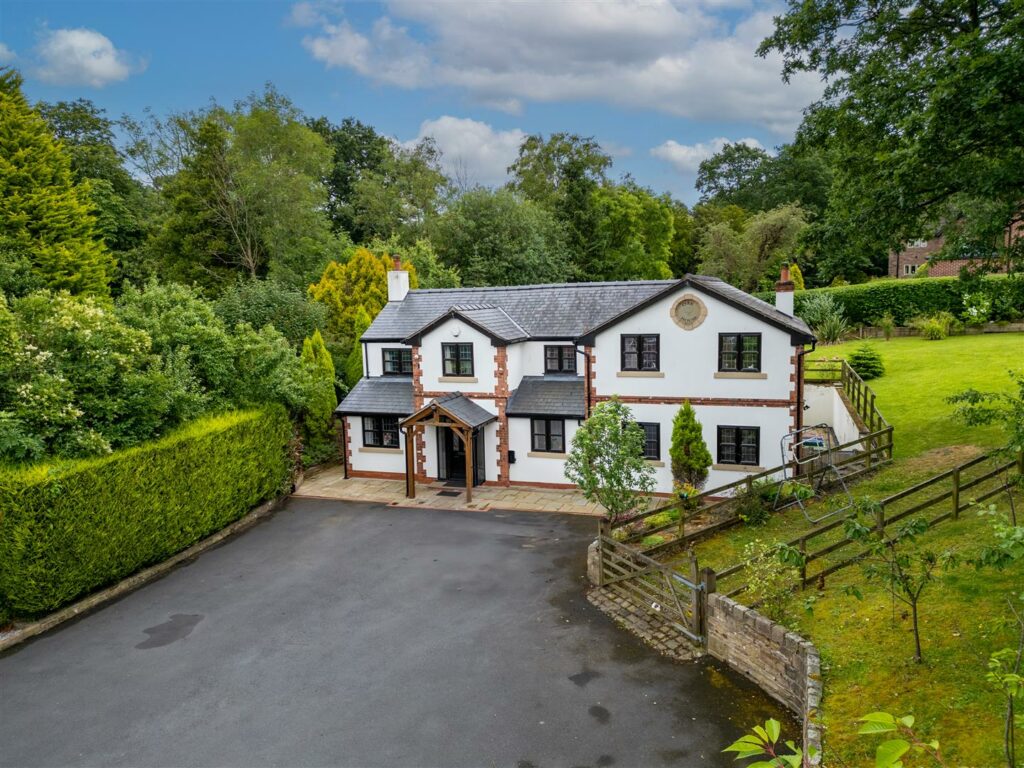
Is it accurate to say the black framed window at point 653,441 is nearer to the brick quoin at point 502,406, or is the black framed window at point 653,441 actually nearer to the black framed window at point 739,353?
the black framed window at point 739,353

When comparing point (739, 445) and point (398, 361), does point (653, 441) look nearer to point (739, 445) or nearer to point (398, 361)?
point (739, 445)

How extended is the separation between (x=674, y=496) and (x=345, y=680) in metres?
12.9

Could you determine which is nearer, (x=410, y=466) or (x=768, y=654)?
(x=768, y=654)

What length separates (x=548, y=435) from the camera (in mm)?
23703

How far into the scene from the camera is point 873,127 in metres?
15.6

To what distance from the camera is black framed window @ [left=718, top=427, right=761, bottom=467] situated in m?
21.0

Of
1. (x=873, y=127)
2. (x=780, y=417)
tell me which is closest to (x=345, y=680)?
(x=780, y=417)

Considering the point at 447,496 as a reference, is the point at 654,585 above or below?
above

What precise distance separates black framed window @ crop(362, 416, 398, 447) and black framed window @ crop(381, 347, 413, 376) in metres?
2.28

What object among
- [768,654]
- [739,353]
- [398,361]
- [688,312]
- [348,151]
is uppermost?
[348,151]

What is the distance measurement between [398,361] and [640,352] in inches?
414

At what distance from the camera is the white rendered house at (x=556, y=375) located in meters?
20.8

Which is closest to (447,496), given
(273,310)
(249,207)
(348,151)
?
(273,310)

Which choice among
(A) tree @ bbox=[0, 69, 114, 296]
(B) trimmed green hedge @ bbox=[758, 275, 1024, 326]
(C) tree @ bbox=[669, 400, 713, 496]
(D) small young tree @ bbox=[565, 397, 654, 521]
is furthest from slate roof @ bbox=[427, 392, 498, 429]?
(B) trimmed green hedge @ bbox=[758, 275, 1024, 326]
